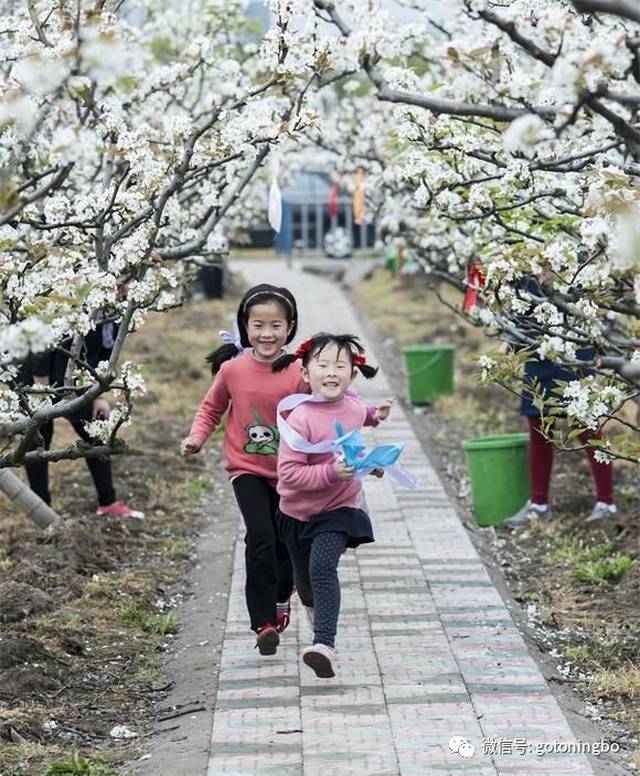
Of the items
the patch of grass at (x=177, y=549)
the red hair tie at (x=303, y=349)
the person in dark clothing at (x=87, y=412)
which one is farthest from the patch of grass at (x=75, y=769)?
the patch of grass at (x=177, y=549)

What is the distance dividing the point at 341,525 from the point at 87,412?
10.4 ft

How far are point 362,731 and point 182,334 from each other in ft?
44.6

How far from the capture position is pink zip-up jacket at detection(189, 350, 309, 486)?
6348 millimetres

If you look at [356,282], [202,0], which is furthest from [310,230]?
[202,0]

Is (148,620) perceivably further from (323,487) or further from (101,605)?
(323,487)

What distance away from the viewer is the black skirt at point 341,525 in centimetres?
591

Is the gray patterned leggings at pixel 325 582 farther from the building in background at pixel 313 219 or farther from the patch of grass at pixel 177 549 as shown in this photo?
the building in background at pixel 313 219

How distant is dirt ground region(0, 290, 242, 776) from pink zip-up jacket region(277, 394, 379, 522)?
787mm

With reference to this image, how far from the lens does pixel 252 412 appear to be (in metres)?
6.37

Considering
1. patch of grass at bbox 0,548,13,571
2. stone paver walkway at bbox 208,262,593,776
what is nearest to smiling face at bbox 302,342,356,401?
stone paver walkway at bbox 208,262,593,776

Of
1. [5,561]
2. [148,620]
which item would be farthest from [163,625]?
[5,561]

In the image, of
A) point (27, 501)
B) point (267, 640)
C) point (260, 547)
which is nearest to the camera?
point (267, 640)

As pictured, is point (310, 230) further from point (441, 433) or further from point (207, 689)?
point (207, 689)

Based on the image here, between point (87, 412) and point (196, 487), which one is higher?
point (87, 412)
